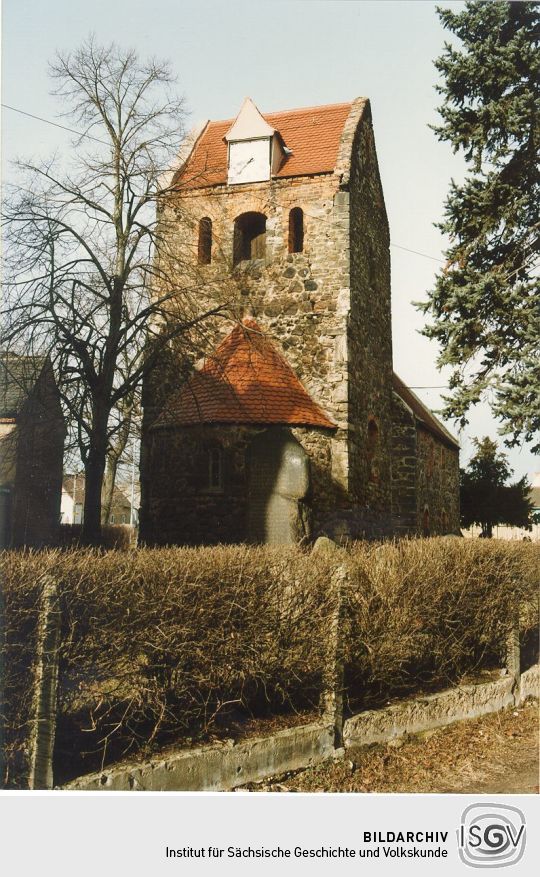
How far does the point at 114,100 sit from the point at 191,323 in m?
4.01

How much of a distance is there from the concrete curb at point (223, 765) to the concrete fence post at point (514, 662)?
360 cm

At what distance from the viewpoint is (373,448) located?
1847 cm

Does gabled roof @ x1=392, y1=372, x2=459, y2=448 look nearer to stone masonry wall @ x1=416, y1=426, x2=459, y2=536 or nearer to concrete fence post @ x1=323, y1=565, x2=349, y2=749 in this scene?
stone masonry wall @ x1=416, y1=426, x2=459, y2=536

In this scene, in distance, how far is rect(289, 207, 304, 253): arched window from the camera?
57.1ft

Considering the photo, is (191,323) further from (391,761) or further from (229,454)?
(391,761)

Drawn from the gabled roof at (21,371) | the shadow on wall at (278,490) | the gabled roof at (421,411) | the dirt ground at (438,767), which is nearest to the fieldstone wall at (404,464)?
the gabled roof at (421,411)

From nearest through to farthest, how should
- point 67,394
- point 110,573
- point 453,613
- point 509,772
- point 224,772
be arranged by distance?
point 110,573 < point 224,772 < point 509,772 < point 453,613 < point 67,394

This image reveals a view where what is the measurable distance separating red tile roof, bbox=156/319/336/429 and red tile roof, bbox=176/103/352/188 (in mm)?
4200

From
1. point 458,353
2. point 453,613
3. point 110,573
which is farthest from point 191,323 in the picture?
point 110,573

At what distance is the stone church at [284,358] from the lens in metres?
14.6

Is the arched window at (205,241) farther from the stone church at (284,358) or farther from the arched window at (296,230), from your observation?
the arched window at (296,230)

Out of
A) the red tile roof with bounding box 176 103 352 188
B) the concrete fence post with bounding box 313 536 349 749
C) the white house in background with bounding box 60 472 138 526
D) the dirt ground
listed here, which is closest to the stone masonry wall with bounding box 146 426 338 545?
the red tile roof with bounding box 176 103 352 188

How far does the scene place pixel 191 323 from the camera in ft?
39.8

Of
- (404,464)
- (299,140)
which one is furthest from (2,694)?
(299,140)
